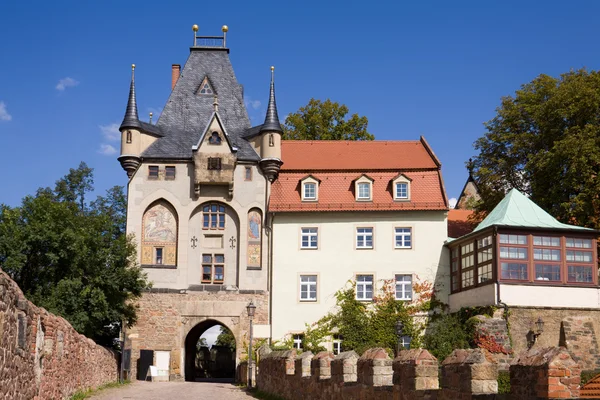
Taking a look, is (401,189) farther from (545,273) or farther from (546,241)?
(545,273)

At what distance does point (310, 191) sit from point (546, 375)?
31.9 metres

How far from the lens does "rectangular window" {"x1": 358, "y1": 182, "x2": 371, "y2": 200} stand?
39.3m

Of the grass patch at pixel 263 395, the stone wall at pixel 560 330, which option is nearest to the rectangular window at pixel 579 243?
the stone wall at pixel 560 330

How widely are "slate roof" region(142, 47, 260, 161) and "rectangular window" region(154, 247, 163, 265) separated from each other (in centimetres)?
428

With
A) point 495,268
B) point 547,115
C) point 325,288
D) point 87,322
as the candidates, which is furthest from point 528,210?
point 87,322

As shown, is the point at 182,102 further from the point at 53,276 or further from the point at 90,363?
the point at 90,363

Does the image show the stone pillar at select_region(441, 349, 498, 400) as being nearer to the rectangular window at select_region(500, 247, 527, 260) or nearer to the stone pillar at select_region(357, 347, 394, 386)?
the stone pillar at select_region(357, 347, 394, 386)

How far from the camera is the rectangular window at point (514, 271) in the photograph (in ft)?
109

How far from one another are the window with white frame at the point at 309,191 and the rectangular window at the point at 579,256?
11.5 m

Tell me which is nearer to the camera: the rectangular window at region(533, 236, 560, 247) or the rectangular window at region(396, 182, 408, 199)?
the rectangular window at region(533, 236, 560, 247)

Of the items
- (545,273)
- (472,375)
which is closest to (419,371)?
(472,375)

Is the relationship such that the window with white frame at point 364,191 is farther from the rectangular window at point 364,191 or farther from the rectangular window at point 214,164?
the rectangular window at point 214,164

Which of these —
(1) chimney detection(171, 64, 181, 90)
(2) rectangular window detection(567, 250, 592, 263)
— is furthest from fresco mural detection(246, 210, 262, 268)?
(2) rectangular window detection(567, 250, 592, 263)

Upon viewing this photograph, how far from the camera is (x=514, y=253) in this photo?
3334 centimetres
